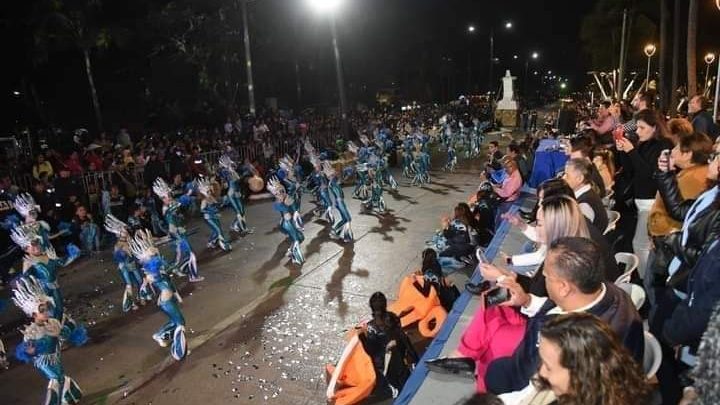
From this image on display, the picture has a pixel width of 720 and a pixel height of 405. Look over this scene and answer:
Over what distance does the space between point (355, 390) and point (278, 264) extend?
4.74 meters

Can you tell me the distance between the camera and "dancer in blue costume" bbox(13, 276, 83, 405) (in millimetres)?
5066

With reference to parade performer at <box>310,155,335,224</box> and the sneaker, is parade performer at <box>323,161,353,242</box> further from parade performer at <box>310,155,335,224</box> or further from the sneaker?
the sneaker

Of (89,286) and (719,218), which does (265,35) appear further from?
(719,218)

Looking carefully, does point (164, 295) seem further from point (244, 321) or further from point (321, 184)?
point (321, 184)

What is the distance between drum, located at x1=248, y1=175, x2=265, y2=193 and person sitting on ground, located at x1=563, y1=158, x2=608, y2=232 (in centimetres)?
1103

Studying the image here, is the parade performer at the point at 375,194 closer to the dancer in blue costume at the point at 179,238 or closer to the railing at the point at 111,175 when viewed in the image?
the railing at the point at 111,175

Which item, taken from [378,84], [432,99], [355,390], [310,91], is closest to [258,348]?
[355,390]

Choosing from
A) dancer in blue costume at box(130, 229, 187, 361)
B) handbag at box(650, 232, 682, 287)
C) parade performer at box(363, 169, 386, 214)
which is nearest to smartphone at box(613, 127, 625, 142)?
handbag at box(650, 232, 682, 287)

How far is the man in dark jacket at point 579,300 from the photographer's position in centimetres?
250

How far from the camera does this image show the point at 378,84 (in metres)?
39.9

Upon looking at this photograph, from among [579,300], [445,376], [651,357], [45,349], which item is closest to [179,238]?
[45,349]

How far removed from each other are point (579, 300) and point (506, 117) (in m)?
33.4

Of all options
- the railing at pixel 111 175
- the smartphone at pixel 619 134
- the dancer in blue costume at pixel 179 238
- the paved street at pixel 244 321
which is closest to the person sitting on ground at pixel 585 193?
the smartphone at pixel 619 134

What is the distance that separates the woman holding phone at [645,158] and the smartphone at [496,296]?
2401 millimetres
